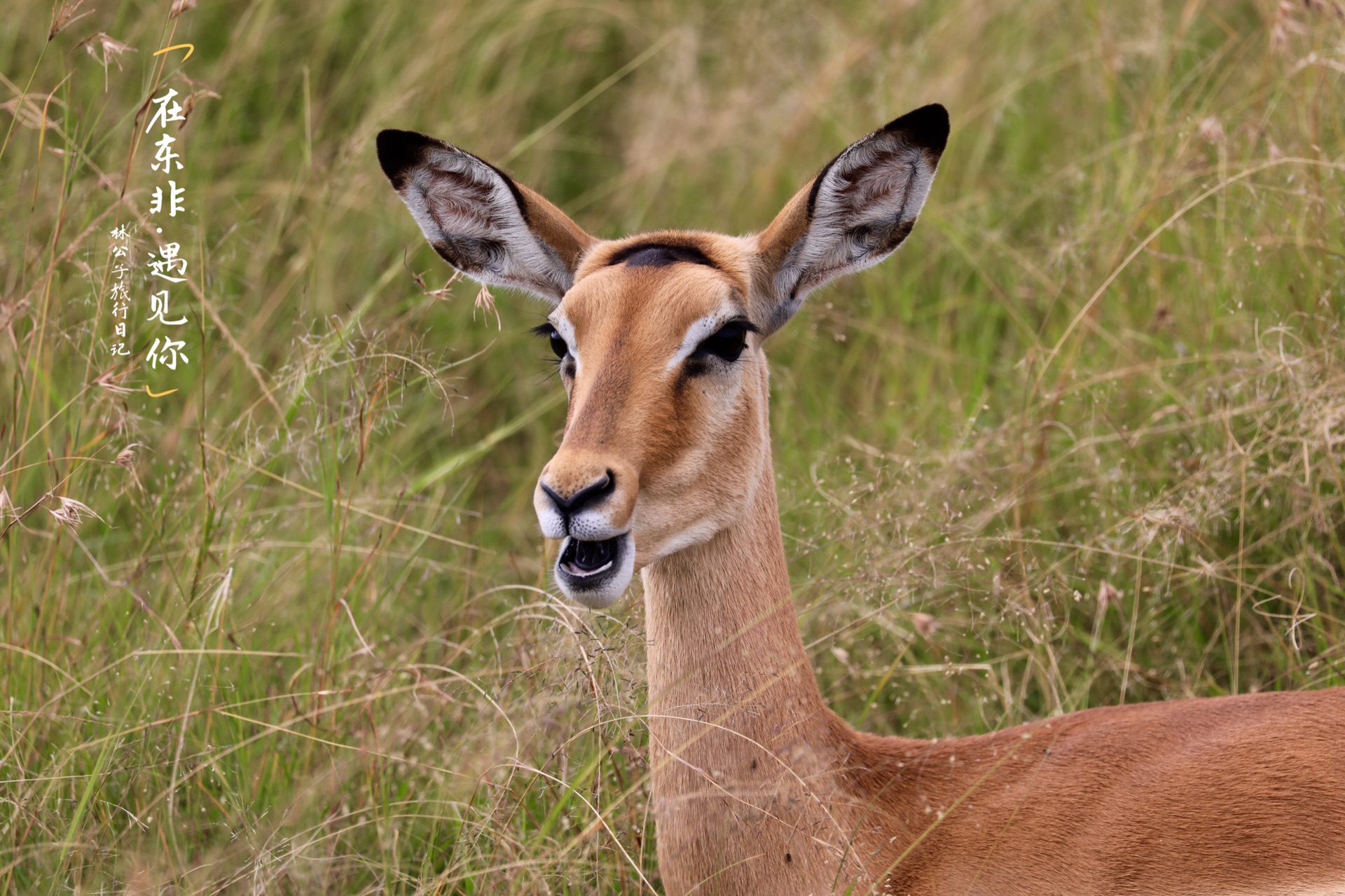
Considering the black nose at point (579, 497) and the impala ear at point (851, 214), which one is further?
the impala ear at point (851, 214)

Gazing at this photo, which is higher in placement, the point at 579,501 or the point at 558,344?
the point at 558,344

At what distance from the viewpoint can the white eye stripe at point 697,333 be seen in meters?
3.50

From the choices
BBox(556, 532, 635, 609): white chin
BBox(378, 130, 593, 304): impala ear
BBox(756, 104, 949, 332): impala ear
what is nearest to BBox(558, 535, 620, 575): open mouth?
BBox(556, 532, 635, 609): white chin

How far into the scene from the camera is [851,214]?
3.97 meters

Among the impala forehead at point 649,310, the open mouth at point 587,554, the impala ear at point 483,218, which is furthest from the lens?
the impala ear at point 483,218

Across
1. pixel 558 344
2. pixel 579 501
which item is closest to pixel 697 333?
pixel 558 344

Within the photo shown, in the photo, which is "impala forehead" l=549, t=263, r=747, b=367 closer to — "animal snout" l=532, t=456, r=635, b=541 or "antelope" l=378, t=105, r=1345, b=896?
"antelope" l=378, t=105, r=1345, b=896

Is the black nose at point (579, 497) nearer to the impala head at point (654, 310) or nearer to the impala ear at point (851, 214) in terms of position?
the impala head at point (654, 310)

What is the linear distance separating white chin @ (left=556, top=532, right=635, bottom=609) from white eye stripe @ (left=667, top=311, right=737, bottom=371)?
529mm

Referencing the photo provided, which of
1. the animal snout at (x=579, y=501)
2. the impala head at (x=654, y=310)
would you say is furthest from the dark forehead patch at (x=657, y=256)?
the animal snout at (x=579, y=501)

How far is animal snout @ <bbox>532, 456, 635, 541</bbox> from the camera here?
306 centimetres

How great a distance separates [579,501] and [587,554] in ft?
0.57

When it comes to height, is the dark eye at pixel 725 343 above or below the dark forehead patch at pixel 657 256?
below

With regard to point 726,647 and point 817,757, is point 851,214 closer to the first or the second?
point 726,647
